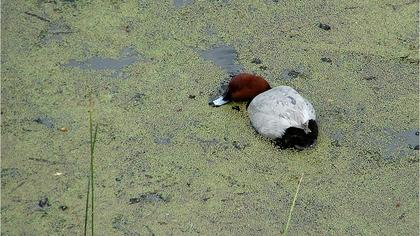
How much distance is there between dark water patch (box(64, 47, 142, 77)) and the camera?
253 cm

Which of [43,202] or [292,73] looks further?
[292,73]

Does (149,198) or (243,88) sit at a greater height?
(243,88)

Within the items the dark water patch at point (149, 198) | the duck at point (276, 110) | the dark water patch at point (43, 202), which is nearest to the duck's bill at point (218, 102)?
the duck at point (276, 110)

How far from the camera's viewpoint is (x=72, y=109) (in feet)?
7.72

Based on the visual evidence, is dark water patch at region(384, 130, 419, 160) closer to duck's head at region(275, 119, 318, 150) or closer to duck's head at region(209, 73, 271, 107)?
duck's head at region(275, 119, 318, 150)

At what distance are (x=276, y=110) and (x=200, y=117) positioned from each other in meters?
0.29

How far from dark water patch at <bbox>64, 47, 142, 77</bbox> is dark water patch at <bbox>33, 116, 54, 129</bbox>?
0.98 feet

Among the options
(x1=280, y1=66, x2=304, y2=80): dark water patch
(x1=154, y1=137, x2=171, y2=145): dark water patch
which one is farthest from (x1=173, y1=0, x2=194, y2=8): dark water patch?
(x1=154, y1=137, x2=171, y2=145): dark water patch

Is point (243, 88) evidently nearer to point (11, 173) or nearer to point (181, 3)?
point (181, 3)

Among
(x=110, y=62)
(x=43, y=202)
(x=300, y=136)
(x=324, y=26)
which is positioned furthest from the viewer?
(x=324, y=26)

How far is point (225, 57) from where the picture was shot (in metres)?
2.63

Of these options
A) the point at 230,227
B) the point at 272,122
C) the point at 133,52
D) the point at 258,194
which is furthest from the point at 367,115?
the point at 133,52

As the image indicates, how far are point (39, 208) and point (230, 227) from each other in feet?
1.95

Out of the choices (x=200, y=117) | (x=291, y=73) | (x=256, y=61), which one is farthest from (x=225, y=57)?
(x=200, y=117)
